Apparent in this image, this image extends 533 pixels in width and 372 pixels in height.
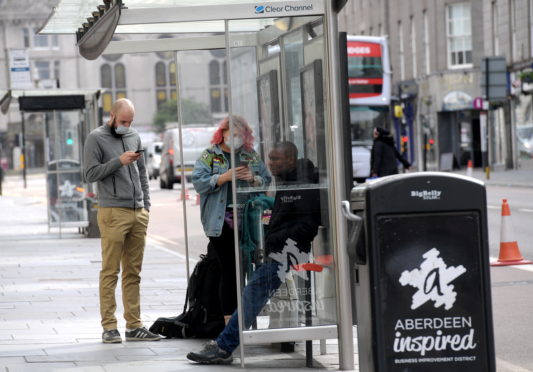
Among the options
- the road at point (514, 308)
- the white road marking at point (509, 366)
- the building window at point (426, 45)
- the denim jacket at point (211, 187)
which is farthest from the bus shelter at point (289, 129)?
the building window at point (426, 45)

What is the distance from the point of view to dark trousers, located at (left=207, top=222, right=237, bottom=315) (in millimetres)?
8616

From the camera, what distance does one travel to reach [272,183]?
25.5 ft

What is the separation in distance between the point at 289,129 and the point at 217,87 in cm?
159

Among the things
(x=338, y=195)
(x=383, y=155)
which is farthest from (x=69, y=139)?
(x=338, y=195)

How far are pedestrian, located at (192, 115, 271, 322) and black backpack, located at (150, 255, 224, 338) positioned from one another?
0.41 ft

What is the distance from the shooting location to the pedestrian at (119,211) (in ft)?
29.1

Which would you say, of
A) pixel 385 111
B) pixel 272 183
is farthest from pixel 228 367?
pixel 385 111

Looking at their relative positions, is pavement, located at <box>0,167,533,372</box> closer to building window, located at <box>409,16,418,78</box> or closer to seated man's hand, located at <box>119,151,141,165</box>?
seated man's hand, located at <box>119,151,141,165</box>

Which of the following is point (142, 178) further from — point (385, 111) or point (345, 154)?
point (385, 111)

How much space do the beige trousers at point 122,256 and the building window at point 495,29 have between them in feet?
132

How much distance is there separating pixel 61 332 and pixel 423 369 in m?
4.34

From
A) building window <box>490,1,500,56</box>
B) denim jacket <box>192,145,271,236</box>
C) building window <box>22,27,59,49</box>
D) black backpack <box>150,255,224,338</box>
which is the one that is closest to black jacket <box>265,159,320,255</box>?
denim jacket <box>192,145,271,236</box>

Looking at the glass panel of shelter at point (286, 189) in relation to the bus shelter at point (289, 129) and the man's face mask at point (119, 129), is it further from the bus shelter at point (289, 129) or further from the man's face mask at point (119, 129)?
the man's face mask at point (119, 129)

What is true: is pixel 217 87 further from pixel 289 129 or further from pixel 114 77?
pixel 114 77
